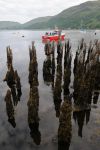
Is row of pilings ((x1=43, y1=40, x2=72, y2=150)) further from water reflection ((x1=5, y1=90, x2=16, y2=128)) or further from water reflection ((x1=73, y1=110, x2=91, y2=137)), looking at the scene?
water reflection ((x1=5, y1=90, x2=16, y2=128))

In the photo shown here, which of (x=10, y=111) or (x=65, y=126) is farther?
(x=10, y=111)

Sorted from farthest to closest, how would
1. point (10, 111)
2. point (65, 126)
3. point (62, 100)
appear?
point (62, 100)
point (10, 111)
point (65, 126)

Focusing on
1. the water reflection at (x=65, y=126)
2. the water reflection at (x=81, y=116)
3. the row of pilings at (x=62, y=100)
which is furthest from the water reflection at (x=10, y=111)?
the water reflection at (x=81, y=116)

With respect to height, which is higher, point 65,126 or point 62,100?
point 65,126

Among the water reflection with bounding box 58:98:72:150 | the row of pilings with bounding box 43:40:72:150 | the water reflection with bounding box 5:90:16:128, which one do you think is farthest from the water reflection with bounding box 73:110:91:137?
the water reflection with bounding box 5:90:16:128

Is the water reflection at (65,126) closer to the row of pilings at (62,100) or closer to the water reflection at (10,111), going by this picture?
the row of pilings at (62,100)

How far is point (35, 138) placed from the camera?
20.6m

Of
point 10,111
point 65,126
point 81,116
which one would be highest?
point 65,126

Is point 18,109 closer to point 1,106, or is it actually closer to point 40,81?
point 1,106

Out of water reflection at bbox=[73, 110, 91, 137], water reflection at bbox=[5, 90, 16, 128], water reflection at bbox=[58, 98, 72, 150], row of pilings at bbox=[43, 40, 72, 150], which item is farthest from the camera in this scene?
water reflection at bbox=[73, 110, 91, 137]

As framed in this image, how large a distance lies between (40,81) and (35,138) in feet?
60.7

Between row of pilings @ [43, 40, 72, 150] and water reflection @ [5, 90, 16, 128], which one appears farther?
water reflection @ [5, 90, 16, 128]

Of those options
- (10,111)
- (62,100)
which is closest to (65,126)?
(10,111)

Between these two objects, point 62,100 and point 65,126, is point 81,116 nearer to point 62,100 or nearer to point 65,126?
point 62,100
